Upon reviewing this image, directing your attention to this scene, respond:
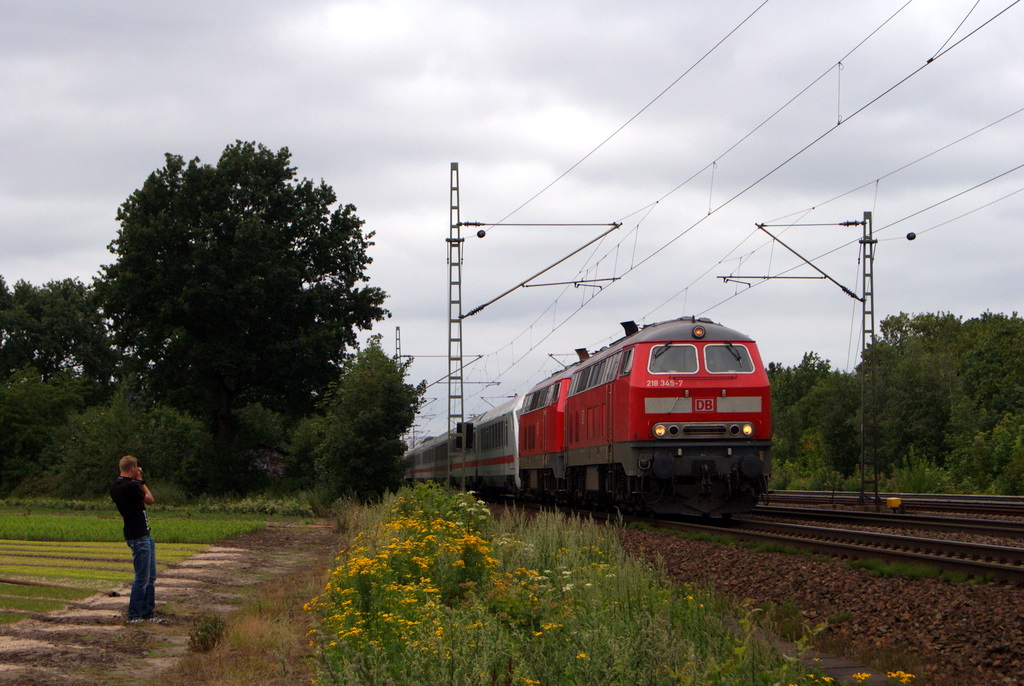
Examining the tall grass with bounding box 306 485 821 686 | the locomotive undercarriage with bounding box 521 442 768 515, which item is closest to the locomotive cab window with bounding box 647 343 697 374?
the locomotive undercarriage with bounding box 521 442 768 515

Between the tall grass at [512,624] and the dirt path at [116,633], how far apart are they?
1565 mm

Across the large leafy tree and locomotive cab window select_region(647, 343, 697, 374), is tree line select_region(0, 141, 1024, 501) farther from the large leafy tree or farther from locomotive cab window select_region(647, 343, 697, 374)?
locomotive cab window select_region(647, 343, 697, 374)

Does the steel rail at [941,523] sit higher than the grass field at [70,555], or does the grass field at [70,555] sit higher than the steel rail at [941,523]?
the steel rail at [941,523]

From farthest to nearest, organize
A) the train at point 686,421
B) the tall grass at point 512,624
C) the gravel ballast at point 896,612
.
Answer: the train at point 686,421
the gravel ballast at point 896,612
the tall grass at point 512,624

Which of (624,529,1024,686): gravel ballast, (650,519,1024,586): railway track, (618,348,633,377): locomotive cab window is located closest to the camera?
(624,529,1024,686): gravel ballast

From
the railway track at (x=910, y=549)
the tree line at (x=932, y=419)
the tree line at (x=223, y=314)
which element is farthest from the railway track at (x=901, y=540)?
the tree line at (x=932, y=419)

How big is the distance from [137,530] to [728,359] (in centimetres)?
1215

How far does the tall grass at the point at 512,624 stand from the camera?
19.1 ft

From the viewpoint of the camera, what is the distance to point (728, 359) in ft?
65.7

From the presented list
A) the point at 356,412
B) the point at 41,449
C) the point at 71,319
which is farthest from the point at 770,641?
the point at 71,319

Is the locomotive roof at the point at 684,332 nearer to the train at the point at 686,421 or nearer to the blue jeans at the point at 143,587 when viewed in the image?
the train at the point at 686,421

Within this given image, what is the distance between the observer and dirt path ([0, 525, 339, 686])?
798cm

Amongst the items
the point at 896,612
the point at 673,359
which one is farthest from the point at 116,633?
the point at 673,359

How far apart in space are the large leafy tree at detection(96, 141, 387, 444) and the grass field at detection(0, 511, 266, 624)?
14387 millimetres
